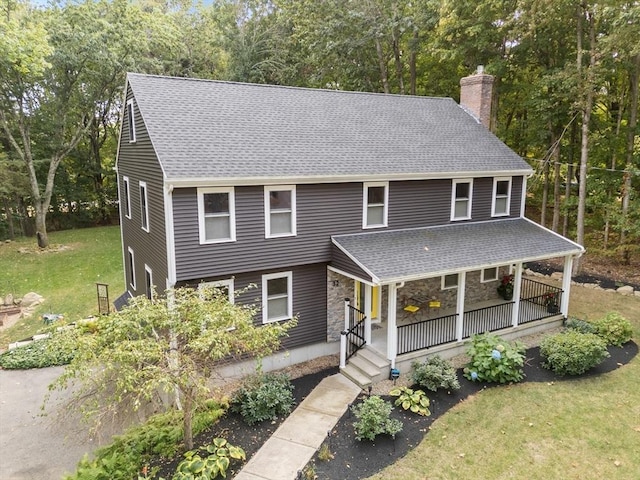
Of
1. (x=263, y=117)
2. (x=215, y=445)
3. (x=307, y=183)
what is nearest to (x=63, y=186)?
(x=263, y=117)

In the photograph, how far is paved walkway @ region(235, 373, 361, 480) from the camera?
8.49 metres

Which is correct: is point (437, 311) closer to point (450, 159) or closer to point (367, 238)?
point (367, 238)

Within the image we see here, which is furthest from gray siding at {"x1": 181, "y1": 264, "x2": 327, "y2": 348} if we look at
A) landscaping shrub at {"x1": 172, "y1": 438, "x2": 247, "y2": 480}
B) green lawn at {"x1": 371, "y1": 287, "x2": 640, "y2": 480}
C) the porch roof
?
green lawn at {"x1": 371, "y1": 287, "x2": 640, "y2": 480}

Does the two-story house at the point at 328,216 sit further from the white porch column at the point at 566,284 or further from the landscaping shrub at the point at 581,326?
the landscaping shrub at the point at 581,326

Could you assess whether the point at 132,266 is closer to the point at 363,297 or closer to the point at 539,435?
the point at 363,297

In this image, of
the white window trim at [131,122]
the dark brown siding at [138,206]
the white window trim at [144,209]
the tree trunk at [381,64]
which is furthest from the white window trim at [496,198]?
the tree trunk at [381,64]

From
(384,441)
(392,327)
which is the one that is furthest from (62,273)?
(384,441)

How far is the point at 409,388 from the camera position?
11.4 meters

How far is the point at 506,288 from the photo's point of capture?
16.3m

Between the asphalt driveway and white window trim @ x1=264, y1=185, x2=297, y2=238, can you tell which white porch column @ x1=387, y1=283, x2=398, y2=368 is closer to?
white window trim @ x1=264, y1=185, x2=297, y2=238

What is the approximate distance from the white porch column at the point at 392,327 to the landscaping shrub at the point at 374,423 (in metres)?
2.37

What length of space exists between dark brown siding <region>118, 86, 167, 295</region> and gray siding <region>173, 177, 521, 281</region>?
88 cm

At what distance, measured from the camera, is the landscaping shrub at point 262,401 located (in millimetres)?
10141

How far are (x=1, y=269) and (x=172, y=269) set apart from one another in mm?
17777
